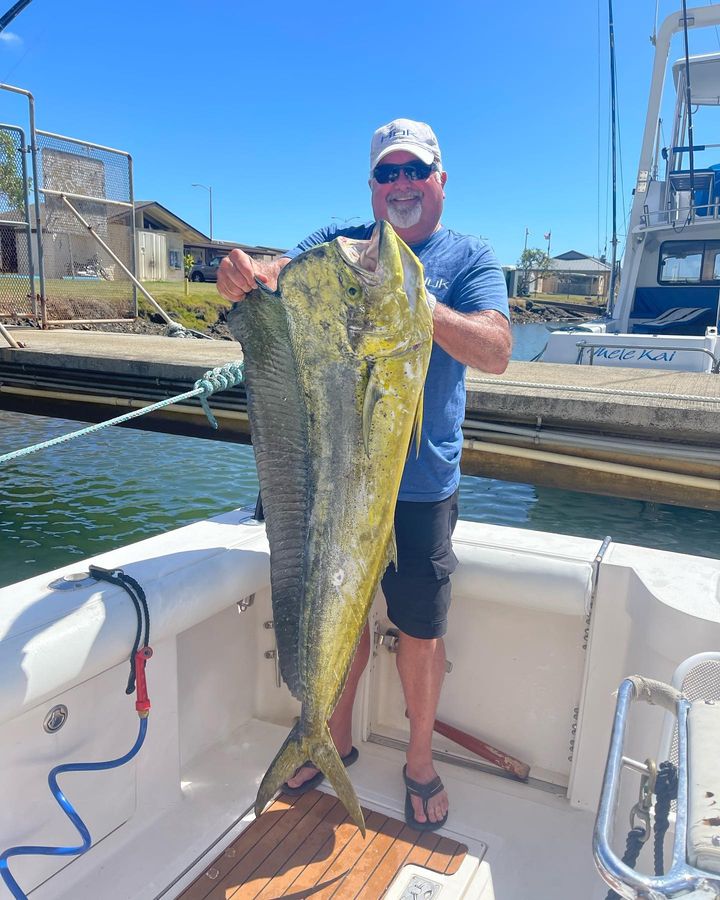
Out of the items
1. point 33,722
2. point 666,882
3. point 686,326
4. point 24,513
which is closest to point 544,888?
point 666,882

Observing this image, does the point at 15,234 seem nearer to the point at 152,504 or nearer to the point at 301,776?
the point at 152,504

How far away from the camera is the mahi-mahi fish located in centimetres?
170

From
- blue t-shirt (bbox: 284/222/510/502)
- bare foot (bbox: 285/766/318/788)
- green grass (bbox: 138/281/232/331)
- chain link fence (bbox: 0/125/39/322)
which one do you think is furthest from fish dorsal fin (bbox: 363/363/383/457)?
green grass (bbox: 138/281/232/331)

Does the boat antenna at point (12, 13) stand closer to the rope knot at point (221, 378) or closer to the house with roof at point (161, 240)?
the rope knot at point (221, 378)

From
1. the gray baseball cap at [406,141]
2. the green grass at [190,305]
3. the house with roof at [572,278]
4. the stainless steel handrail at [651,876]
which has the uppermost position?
the house with roof at [572,278]

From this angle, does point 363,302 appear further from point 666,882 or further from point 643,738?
point 643,738

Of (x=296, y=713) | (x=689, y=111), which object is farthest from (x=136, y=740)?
(x=689, y=111)

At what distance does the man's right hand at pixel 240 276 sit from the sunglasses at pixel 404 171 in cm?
68

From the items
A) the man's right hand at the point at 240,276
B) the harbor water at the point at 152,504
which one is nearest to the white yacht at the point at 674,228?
the harbor water at the point at 152,504

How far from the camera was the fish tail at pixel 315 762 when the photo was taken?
2068 millimetres

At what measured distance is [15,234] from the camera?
31.8 ft

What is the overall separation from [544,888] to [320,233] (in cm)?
251

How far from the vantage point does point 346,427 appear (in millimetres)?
1811

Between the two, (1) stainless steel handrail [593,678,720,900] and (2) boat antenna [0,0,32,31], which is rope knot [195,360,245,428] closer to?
(1) stainless steel handrail [593,678,720,900]
